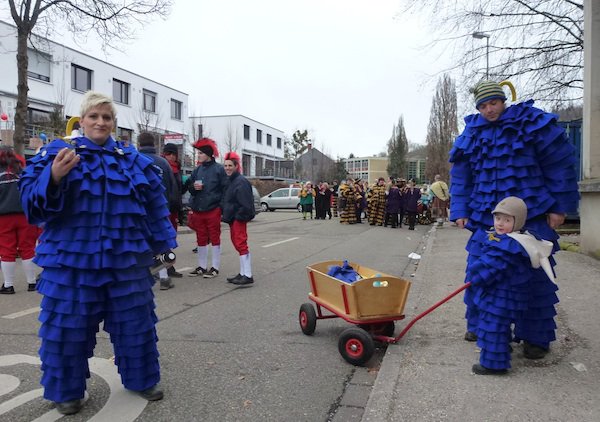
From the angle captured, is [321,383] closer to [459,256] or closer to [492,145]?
[492,145]

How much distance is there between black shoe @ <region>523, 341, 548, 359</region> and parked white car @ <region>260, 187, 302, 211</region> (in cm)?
2888

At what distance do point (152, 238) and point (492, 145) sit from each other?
2.61 meters

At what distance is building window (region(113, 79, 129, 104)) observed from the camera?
116 feet

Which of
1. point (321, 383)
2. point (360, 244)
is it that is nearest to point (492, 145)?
point (321, 383)

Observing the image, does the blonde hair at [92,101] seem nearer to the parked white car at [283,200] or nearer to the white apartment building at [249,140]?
the parked white car at [283,200]

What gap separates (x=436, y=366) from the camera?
362 centimetres

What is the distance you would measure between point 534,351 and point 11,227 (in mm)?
6360

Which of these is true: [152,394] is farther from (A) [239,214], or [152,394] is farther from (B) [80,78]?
(B) [80,78]

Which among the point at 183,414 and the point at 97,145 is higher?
the point at 97,145

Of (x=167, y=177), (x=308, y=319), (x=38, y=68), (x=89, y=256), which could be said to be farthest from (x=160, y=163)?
(x=38, y=68)

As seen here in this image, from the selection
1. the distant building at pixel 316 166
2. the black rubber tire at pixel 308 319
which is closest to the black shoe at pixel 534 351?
the black rubber tire at pixel 308 319

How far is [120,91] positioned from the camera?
36.2 meters

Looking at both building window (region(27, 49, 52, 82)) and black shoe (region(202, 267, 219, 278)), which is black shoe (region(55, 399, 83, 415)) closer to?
black shoe (region(202, 267, 219, 278))

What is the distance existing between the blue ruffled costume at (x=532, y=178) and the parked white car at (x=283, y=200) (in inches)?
1132
